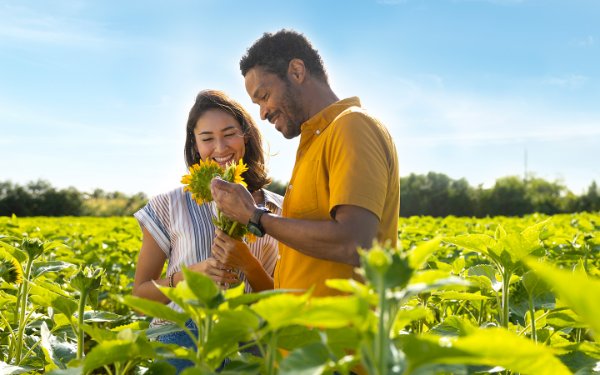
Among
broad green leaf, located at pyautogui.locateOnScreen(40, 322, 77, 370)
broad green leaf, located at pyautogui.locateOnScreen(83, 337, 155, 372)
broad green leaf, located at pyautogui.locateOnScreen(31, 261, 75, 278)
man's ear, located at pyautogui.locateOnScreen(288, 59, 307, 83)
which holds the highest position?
man's ear, located at pyautogui.locateOnScreen(288, 59, 307, 83)

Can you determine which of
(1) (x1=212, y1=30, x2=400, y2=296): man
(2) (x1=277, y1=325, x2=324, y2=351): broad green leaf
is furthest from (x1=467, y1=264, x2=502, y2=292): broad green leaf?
(2) (x1=277, y1=325, x2=324, y2=351): broad green leaf

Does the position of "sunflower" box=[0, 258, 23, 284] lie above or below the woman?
below

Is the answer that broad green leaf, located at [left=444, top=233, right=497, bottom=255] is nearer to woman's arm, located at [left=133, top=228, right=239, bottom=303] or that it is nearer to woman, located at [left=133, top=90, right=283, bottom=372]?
woman, located at [left=133, top=90, right=283, bottom=372]

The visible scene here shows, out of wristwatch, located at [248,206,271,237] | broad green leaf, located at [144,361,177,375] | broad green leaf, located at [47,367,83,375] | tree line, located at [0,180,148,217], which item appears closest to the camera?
broad green leaf, located at [47,367,83,375]

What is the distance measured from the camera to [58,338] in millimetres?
1953

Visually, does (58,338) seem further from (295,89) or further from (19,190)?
(19,190)

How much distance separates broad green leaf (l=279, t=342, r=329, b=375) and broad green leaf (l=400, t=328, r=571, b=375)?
118 mm

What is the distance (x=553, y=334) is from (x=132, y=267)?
16.2 ft

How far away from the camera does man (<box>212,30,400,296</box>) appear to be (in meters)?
1.96

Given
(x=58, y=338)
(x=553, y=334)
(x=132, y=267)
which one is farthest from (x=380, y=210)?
(x=132, y=267)

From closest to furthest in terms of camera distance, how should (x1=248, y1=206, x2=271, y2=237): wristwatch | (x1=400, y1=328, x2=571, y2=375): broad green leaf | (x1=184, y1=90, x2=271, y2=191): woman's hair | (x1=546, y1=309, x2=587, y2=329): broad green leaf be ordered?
(x1=400, y1=328, x2=571, y2=375): broad green leaf, (x1=546, y1=309, x2=587, y2=329): broad green leaf, (x1=248, y1=206, x2=271, y2=237): wristwatch, (x1=184, y1=90, x2=271, y2=191): woman's hair

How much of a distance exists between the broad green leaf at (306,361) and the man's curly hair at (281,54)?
5.42ft

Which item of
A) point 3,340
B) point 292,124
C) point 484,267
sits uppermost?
point 292,124

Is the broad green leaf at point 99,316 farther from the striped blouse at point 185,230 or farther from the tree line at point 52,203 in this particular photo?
the tree line at point 52,203
